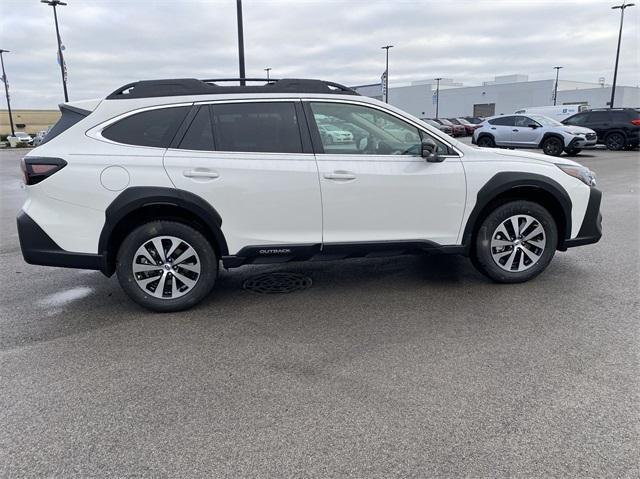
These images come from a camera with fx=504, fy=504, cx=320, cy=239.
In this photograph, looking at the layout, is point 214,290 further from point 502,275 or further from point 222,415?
point 502,275

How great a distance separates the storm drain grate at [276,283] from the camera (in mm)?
4984

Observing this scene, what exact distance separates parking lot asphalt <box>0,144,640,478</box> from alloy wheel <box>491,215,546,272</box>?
0.24m

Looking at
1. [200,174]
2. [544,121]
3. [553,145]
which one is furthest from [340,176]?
[544,121]

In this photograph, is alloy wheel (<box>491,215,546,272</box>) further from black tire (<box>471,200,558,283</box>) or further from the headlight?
the headlight

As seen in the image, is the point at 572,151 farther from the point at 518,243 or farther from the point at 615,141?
the point at 518,243

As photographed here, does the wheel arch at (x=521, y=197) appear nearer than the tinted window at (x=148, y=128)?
No

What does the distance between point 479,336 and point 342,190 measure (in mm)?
1630

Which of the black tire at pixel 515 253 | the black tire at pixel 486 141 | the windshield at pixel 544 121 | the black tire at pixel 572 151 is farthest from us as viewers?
the black tire at pixel 486 141

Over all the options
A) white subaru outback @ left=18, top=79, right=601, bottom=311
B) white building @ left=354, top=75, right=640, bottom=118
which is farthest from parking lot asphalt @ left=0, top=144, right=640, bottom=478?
white building @ left=354, top=75, right=640, bottom=118

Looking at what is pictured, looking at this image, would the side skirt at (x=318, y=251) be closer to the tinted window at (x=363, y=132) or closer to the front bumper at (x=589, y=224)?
the tinted window at (x=363, y=132)

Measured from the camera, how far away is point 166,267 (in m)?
4.32

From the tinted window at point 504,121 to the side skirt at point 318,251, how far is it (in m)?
18.7

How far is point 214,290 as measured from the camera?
501 centimetres

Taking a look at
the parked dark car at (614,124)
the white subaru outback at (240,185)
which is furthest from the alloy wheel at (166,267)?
the parked dark car at (614,124)
